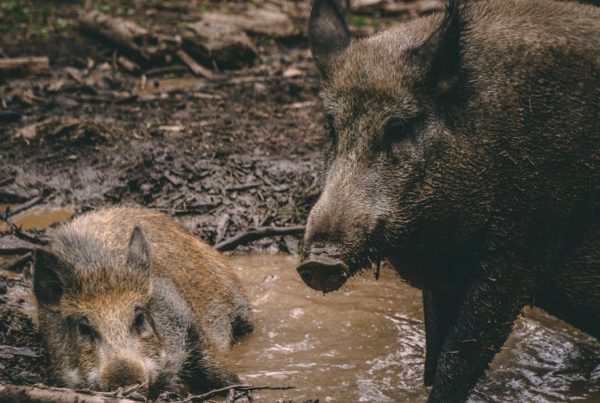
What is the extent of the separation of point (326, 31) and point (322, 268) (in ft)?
5.94

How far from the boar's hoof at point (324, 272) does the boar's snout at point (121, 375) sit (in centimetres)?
110

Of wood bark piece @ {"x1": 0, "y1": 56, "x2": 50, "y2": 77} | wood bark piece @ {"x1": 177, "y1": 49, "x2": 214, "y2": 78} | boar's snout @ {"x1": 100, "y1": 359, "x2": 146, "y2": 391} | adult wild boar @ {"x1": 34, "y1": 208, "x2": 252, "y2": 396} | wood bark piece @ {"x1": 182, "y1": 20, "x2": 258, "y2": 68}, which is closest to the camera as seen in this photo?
boar's snout @ {"x1": 100, "y1": 359, "x2": 146, "y2": 391}

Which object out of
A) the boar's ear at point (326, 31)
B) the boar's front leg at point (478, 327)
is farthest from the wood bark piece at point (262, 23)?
the boar's front leg at point (478, 327)

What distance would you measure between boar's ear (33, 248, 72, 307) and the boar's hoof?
1.83 meters

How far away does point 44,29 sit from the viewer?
49.0 feet

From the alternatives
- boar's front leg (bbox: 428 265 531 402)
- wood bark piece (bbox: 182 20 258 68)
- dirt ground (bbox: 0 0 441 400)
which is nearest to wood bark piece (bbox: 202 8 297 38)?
dirt ground (bbox: 0 0 441 400)

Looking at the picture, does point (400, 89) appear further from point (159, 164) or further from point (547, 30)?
point (159, 164)

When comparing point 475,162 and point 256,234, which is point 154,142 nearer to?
point 256,234

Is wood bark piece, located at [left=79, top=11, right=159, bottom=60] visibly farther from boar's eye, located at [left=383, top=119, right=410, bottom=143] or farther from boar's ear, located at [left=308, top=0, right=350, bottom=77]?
boar's eye, located at [left=383, top=119, right=410, bottom=143]

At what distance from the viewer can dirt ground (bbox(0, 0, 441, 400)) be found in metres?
7.80

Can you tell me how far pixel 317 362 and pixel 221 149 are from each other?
4052 mm

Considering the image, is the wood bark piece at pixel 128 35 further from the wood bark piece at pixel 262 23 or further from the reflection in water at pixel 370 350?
the reflection in water at pixel 370 350

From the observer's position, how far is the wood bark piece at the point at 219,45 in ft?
41.1

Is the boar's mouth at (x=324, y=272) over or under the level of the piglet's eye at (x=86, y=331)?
over
